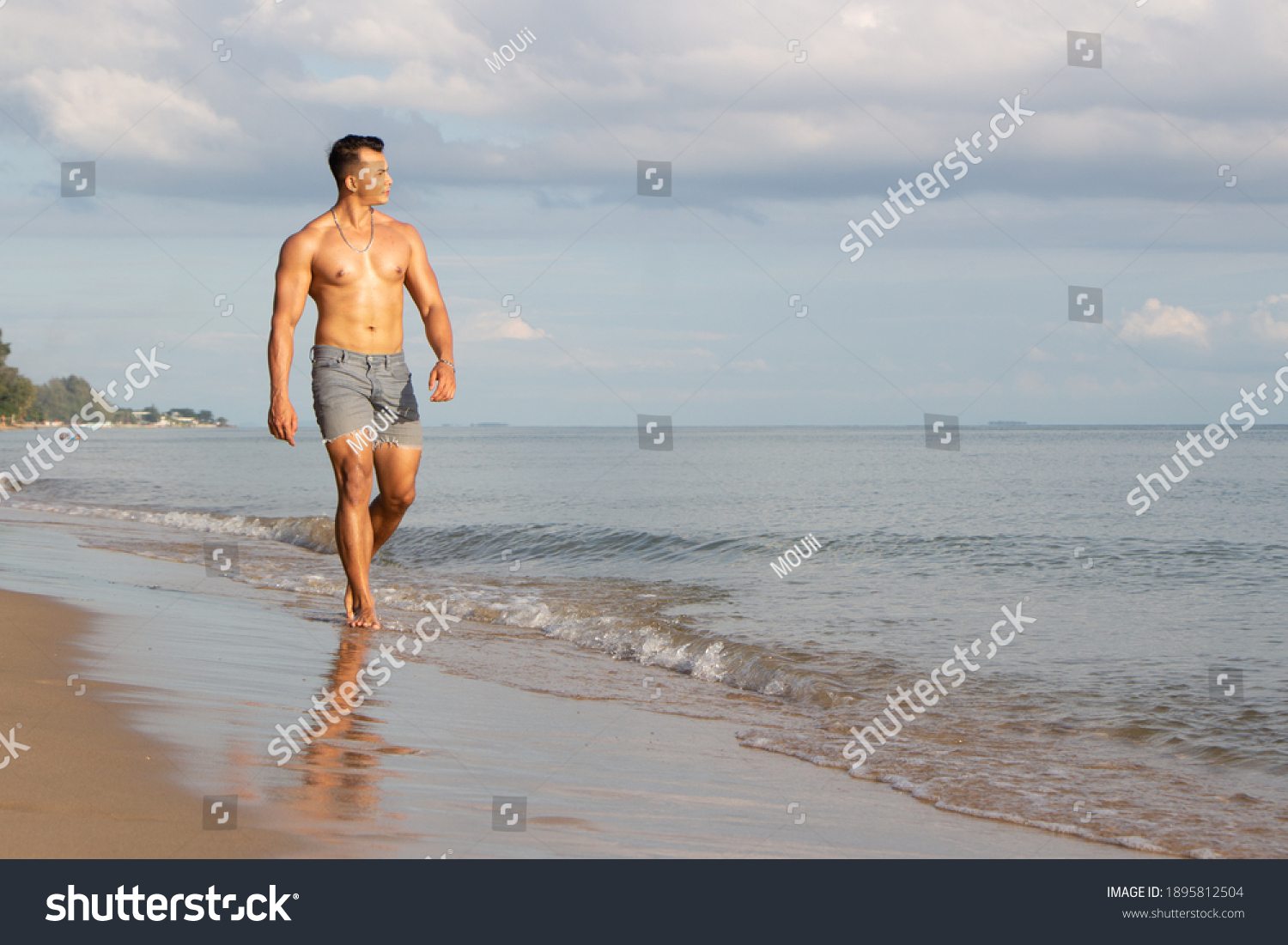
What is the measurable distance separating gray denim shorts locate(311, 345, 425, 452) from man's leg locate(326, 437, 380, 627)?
2.8 inches

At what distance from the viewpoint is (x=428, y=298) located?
237 inches

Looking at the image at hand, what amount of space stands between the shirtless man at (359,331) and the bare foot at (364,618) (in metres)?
0.41

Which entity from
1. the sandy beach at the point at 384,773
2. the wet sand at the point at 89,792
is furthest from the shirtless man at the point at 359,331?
the wet sand at the point at 89,792

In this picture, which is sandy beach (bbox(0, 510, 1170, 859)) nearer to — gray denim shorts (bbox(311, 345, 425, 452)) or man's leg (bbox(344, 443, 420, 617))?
man's leg (bbox(344, 443, 420, 617))

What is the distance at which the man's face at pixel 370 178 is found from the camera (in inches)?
222

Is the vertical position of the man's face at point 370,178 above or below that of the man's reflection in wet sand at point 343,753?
above

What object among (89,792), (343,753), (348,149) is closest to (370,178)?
(348,149)

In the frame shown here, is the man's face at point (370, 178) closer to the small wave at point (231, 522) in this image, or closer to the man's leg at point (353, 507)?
the man's leg at point (353, 507)

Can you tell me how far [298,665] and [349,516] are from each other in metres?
1.02

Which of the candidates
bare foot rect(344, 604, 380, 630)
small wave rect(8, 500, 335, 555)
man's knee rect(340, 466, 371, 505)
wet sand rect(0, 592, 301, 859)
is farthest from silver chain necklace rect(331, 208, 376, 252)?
small wave rect(8, 500, 335, 555)

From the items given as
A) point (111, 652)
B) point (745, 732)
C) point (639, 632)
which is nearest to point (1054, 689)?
point (745, 732)

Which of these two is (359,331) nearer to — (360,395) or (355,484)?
(360,395)

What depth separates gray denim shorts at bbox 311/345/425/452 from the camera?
5695 millimetres
